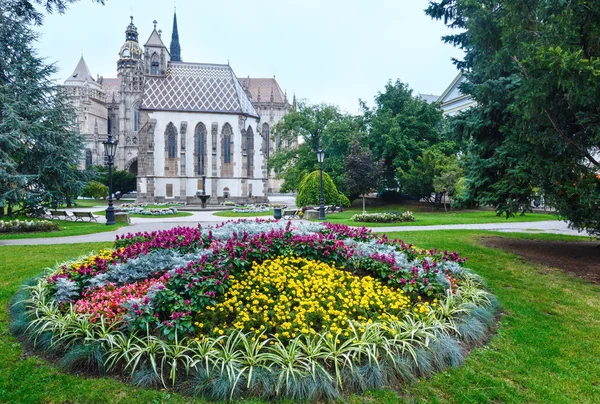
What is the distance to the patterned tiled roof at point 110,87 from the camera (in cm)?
7206

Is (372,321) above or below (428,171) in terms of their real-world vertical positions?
below

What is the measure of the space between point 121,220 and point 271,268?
15.7 meters

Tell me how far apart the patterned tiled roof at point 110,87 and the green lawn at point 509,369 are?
76.1 meters

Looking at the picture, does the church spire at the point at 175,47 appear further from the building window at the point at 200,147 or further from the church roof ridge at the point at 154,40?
the building window at the point at 200,147

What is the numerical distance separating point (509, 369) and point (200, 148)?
1626 inches

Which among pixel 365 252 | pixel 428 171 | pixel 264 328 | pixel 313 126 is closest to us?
pixel 264 328

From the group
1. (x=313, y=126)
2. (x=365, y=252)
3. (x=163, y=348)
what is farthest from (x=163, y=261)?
(x=313, y=126)

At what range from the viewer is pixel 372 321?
447 cm

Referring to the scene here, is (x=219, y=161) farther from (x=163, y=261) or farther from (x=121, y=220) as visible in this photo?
(x=163, y=261)

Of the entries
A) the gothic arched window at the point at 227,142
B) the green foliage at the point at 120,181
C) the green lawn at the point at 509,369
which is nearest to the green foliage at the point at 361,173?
the green lawn at the point at 509,369

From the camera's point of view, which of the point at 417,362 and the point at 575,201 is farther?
the point at 575,201

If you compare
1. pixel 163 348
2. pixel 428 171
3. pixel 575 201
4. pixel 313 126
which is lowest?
pixel 163 348

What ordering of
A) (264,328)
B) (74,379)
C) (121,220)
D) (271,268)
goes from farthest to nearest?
(121,220) < (271,268) < (264,328) < (74,379)

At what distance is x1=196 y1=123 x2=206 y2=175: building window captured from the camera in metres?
41.6
